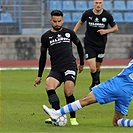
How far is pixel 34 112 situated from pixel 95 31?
415cm

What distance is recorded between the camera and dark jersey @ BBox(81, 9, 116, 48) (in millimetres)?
15420

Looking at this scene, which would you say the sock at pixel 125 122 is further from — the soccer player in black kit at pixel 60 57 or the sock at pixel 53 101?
the sock at pixel 53 101

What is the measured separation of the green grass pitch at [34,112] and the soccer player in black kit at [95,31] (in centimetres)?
77

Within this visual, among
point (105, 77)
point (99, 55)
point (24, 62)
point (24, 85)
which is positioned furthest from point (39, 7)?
point (99, 55)

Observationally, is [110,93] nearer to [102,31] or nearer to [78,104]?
[78,104]

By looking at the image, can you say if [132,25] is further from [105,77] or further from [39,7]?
[105,77]

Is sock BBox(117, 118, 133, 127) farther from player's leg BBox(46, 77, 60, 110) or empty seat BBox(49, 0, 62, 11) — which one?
empty seat BBox(49, 0, 62, 11)

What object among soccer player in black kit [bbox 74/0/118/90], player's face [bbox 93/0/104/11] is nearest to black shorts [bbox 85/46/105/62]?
soccer player in black kit [bbox 74/0/118/90]

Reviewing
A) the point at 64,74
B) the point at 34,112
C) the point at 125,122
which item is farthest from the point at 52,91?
the point at 34,112

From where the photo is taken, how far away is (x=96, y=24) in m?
15.5

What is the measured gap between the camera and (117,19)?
1235 inches

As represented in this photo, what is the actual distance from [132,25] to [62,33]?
67.3 feet

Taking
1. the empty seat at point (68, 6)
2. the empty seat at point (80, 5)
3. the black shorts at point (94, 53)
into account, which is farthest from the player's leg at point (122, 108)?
the empty seat at point (80, 5)

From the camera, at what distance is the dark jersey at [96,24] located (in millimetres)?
15420
